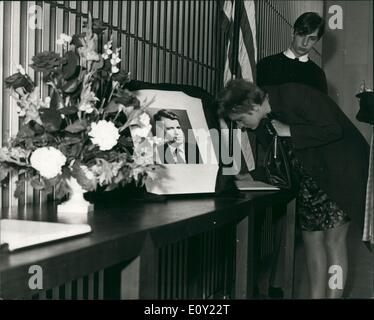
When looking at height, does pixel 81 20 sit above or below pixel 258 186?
above

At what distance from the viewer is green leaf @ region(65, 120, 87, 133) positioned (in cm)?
145

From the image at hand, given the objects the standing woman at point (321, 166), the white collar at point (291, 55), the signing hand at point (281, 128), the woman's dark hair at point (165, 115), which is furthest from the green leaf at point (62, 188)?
the white collar at point (291, 55)

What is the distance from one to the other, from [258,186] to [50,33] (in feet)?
3.62

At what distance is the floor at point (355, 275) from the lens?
3047mm

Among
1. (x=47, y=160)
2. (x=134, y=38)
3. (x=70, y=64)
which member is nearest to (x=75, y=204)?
(x=47, y=160)

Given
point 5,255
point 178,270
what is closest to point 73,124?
point 5,255

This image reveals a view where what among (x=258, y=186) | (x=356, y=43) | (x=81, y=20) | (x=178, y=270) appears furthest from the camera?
(x=356, y=43)

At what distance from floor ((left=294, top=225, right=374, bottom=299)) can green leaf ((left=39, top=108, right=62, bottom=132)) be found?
6.48 feet

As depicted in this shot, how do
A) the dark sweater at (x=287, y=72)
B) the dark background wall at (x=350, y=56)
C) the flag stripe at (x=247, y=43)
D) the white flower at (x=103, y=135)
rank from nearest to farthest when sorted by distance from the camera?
1. the white flower at (x=103, y=135)
2. the dark sweater at (x=287, y=72)
3. the flag stripe at (x=247, y=43)
4. the dark background wall at (x=350, y=56)

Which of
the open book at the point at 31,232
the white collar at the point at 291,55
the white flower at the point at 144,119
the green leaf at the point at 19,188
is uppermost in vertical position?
the white collar at the point at 291,55

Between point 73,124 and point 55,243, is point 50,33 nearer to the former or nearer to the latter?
point 73,124

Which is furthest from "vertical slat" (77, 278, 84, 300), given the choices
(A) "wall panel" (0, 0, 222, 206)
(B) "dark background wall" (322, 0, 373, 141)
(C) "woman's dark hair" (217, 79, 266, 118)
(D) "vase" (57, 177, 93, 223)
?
(B) "dark background wall" (322, 0, 373, 141)

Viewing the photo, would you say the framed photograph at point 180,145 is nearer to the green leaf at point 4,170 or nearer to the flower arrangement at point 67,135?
the flower arrangement at point 67,135

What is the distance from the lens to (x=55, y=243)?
43.9 inches
